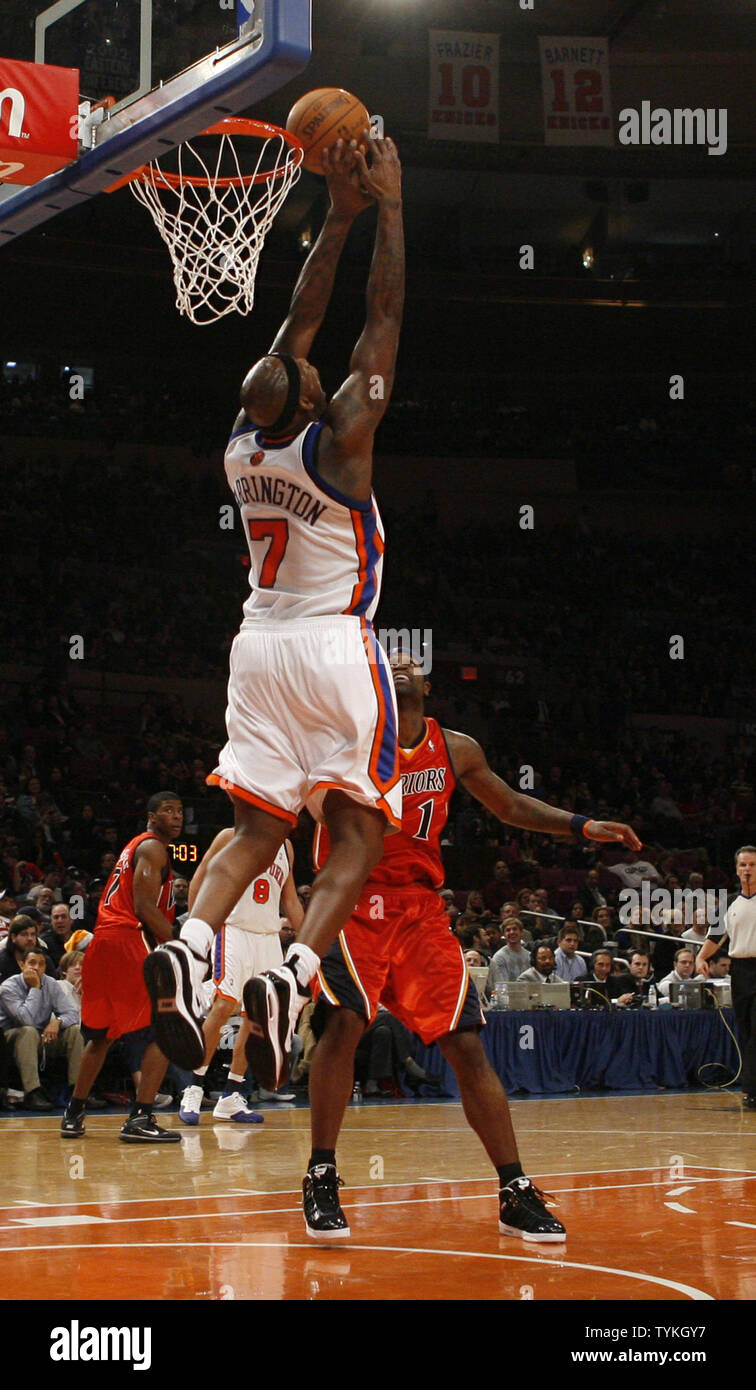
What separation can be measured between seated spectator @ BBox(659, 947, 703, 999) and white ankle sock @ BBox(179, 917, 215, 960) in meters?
10.2

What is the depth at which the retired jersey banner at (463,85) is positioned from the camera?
20.6m

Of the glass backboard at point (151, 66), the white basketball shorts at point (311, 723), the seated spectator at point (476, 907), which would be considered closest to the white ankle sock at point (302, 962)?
the white basketball shorts at point (311, 723)

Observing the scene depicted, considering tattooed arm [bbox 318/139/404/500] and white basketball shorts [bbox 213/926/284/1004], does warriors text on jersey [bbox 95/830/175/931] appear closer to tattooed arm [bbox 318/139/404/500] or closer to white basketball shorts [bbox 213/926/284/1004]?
white basketball shorts [bbox 213/926/284/1004]

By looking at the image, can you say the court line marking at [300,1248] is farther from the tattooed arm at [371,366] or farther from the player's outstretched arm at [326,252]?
the player's outstretched arm at [326,252]

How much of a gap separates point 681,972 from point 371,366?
406 inches

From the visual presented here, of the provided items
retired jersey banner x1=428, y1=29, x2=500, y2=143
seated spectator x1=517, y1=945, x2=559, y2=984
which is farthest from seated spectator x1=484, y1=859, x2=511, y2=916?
retired jersey banner x1=428, y1=29, x2=500, y2=143

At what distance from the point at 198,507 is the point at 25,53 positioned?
16.4 metres

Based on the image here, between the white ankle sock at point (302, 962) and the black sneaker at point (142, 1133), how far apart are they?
4.77m

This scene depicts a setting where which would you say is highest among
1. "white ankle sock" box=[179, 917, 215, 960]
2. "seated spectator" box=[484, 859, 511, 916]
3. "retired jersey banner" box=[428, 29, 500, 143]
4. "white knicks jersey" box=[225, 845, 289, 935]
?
"retired jersey banner" box=[428, 29, 500, 143]

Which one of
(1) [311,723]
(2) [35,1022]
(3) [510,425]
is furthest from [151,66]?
(3) [510,425]

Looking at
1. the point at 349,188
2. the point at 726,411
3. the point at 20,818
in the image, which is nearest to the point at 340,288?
the point at 726,411

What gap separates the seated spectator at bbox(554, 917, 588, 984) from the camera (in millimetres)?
13391

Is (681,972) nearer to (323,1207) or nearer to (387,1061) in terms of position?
(387,1061)
